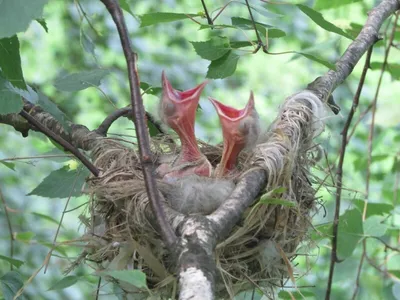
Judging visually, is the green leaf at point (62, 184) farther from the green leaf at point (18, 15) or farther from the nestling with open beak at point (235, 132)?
A: the green leaf at point (18, 15)

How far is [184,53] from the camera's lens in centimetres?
515

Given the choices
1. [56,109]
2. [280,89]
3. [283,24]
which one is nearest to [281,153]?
[56,109]

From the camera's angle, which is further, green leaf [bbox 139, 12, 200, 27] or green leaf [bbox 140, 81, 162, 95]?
green leaf [bbox 140, 81, 162, 95]

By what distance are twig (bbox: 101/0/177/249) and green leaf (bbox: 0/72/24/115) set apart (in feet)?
0.74

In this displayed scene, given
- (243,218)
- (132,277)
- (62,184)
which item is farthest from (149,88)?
(132,277)

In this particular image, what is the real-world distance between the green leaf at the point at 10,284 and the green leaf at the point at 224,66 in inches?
21.8

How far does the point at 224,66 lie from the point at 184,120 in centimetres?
25

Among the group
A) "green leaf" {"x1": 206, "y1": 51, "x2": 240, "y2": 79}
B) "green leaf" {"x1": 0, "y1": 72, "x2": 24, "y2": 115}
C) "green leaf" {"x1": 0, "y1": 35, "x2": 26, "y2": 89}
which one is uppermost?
"green leaf" {"x1": 206, "y1": 51, "x2": 240, "y2": 79}

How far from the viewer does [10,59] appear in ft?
3.84

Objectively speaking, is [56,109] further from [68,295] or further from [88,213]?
[68,295]

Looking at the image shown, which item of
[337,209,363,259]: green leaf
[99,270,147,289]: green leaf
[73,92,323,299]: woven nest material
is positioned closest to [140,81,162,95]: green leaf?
[73,92,323,299]: woven nest material

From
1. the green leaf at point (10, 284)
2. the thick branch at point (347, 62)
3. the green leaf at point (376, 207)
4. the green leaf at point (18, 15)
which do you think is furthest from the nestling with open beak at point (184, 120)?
the green leaf at point (18, 15)

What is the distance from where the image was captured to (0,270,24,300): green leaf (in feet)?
4.58

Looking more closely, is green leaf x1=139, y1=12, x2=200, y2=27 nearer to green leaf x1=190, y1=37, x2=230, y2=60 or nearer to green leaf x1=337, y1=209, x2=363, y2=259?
green leaf x1=190, y1=37, x2=230, y2=60
